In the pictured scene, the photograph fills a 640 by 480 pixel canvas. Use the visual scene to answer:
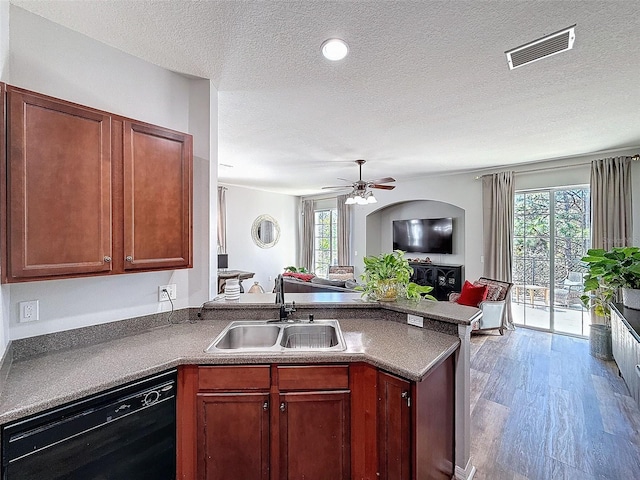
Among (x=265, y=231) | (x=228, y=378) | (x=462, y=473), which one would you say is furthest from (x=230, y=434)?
(x=265, y=231)

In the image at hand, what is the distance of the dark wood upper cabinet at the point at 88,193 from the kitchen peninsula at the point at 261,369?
47 centimetres

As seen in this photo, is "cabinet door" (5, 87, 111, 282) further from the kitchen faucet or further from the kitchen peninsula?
the kitchen faucet

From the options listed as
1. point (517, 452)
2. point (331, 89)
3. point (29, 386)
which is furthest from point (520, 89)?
point (29, 386)

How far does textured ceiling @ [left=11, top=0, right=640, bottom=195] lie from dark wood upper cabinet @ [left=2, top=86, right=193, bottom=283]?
1.93ft

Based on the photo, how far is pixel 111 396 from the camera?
1324 millimetres

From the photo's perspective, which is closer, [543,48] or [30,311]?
[30,311]

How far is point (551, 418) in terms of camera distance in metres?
2.47

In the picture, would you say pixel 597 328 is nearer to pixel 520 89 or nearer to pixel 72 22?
pixel 520 89

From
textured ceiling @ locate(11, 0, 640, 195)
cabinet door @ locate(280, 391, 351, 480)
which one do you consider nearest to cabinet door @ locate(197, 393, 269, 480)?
cabinet door @ locate(280, 391, 351, 480)

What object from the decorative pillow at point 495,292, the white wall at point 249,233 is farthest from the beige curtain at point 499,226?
the white wall at point 249,233

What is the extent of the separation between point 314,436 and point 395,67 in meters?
2.40

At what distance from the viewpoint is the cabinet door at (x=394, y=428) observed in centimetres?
148

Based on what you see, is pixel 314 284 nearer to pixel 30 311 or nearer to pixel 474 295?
pixel 474 295

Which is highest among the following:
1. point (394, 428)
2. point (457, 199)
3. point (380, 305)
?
point (457, 199)
